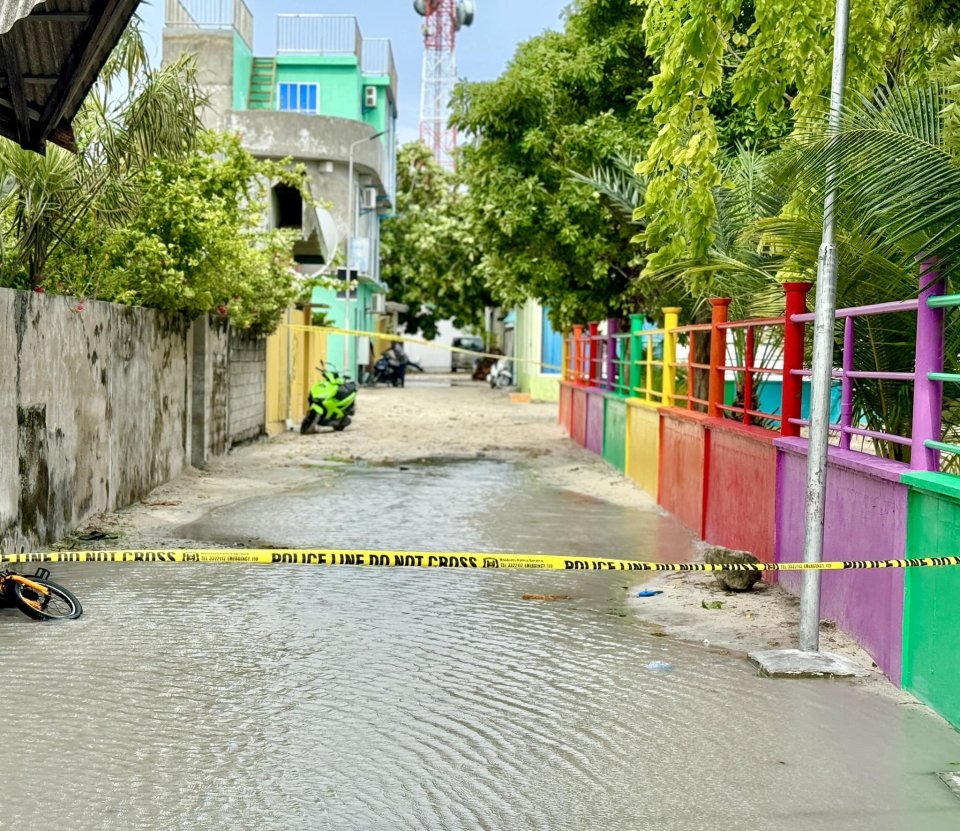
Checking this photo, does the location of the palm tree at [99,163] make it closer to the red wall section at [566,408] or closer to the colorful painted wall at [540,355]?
the red wall section at [566,408]

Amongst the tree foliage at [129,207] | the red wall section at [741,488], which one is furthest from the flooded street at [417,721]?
the tree foliage at [129,207]

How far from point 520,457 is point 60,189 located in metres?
9.18

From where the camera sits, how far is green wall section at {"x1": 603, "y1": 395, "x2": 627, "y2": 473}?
16.4m

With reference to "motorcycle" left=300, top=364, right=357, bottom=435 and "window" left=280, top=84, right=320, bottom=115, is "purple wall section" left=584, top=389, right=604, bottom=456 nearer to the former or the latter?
"motorcycle" left=300, top=364, right=357, bottom=435

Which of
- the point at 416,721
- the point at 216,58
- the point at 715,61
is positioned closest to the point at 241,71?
the point at 216,58

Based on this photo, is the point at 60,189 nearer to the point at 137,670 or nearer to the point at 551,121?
the point at 137,670

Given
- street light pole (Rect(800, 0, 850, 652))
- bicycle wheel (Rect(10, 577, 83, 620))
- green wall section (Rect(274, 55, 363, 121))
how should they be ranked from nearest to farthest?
street light pole (Rect(800, 0, 850, 652))
bicycle wheel (Rect(10, 577, 83, 620))
green wall section (Rect(274, 55, 363, 121))

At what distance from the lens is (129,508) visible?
11750mm

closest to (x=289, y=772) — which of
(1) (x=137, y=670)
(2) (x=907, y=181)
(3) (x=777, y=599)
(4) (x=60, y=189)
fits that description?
(1) (x=137, y=670)

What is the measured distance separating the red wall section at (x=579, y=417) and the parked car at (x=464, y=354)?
117 ft

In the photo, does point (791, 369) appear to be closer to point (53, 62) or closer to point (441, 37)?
point (53, 62)

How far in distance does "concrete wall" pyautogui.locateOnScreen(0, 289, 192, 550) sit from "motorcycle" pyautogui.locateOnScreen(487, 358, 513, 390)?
28912 millimetres

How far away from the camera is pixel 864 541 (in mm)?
6590

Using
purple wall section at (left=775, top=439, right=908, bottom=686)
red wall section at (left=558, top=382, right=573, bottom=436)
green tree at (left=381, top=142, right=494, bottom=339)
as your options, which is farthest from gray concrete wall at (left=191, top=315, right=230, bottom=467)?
green tree at (left=381, top=142, right=494, bottom=339)
